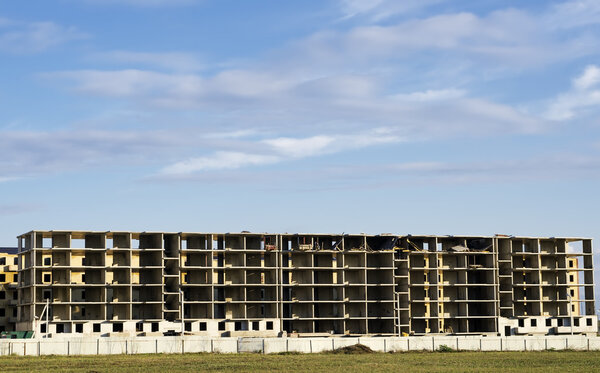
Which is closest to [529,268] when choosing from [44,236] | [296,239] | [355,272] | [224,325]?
[355,272]

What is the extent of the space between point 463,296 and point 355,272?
2154 centimetres

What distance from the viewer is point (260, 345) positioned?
116375mm

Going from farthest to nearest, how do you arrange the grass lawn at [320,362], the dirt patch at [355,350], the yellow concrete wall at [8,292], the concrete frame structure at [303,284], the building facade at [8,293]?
1. the yellow concrete wall at [8,292]
2. the building facade at [8,293]
3. the concrete frame structure at [303,284]
4. the dirt patch at [355,350]
5. the grass lawn at [320,362]

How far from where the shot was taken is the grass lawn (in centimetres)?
Answer: 8562

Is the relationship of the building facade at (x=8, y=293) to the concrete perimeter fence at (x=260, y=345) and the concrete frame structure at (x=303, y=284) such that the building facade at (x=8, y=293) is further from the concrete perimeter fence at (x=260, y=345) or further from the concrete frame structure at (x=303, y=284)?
the concrete perimeter fence at (x=260, y=345)

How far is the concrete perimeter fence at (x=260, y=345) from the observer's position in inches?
4441

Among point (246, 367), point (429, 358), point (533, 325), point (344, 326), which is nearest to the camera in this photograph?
point (246, 367)

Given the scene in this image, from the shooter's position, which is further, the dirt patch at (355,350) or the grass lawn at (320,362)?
the dirt patch at (355,350)

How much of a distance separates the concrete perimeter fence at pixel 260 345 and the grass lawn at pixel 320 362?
4.44 metres

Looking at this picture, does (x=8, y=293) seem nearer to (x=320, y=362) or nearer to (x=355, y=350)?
(x=355, y=350)

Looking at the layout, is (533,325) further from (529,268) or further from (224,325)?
(224,325)

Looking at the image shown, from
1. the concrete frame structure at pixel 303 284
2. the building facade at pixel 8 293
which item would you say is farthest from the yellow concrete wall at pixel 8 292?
the concrete frame structure at pixel 303 284

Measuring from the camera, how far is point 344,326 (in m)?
165

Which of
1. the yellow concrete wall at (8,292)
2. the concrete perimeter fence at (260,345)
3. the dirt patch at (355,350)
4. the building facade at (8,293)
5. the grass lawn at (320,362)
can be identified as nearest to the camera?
the grass lawn at (320,362)
